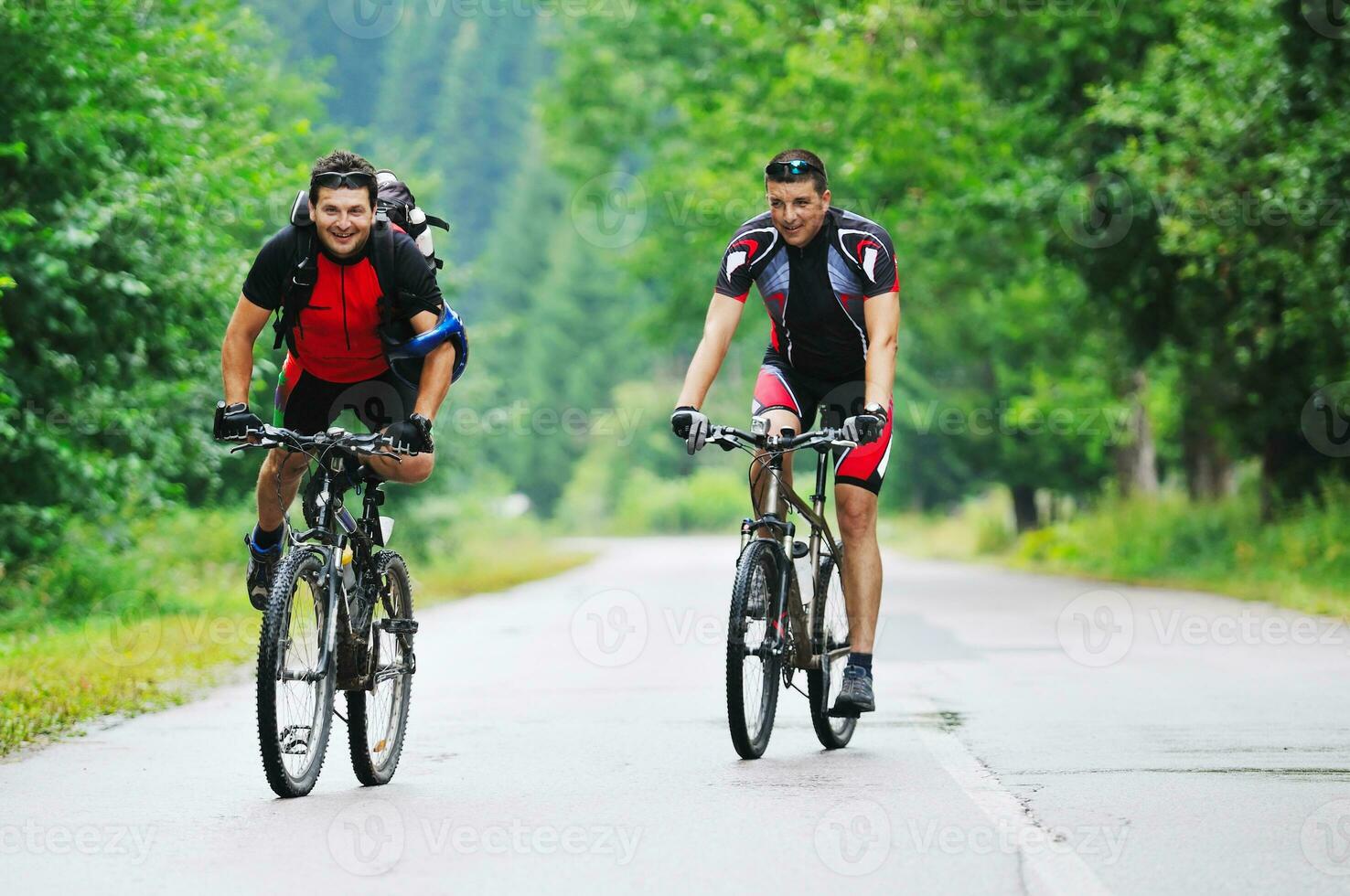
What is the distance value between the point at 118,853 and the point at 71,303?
23.2 feet

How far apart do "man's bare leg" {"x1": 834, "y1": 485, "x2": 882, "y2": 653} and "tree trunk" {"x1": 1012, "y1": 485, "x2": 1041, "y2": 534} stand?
106ft

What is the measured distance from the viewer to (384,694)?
281 inches

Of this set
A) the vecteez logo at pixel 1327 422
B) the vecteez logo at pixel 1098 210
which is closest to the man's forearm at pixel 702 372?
the vecteez logo at pixel 1098 210

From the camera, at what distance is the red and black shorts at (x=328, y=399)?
7074mm

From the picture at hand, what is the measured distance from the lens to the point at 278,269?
6602 millimetres

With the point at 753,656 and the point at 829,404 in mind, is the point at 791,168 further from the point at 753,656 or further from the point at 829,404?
the point at 753,656

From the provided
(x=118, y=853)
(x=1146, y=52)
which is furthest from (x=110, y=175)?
(x=1146, y=52)

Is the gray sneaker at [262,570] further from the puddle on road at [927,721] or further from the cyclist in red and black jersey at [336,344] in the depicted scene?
the puddle on road at [927,721]

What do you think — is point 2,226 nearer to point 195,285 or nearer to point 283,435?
point 195,285

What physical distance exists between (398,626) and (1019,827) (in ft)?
8.48

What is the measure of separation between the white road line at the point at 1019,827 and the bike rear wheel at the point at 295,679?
2.22 meters

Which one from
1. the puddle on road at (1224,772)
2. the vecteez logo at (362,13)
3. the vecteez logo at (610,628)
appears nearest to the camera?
the puddle on road at (1224,772)

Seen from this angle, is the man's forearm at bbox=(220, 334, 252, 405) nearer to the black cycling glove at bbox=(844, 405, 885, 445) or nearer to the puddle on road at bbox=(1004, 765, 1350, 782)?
the black cycling glove at bbox=(844, 405, 885, 445)

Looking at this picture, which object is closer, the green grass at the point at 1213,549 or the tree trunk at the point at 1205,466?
the green grass at the point at 1213,549
